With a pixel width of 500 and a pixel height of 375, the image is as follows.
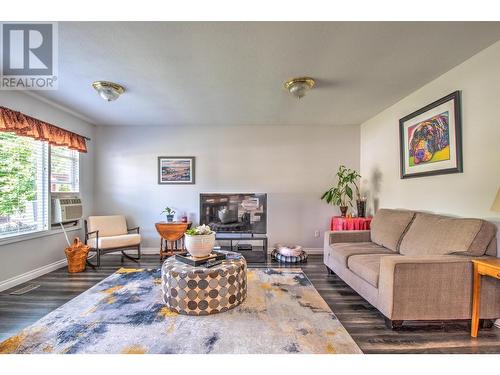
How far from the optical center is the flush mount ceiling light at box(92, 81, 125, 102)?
2.63 metres

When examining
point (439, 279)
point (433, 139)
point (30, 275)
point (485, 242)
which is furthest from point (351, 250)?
point (30, 275)

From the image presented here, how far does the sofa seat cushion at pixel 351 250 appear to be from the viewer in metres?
2.69

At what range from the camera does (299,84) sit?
2605 mm

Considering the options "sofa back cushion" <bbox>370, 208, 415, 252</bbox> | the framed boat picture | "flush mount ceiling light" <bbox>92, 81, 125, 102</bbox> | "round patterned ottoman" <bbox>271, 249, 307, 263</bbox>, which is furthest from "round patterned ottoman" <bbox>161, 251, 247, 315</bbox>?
the framed boat picture

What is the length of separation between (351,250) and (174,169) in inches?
128

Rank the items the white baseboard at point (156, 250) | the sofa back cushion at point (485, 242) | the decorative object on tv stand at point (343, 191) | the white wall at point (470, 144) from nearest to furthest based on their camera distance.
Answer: the sofa back cushion at point (485, 242)
the white wall at point (470, 144)
the decorative object on tv stand at point (343, 191)
the white baseboard at point (156, 250)

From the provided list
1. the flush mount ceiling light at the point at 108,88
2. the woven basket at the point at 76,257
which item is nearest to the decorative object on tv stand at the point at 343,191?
the flush mount ceiling light at the point at 108,88

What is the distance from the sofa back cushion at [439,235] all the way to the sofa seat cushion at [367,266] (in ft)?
1.23

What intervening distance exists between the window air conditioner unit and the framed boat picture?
131 centimetres

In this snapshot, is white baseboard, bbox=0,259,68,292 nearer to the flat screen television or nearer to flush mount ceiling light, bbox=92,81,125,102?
the flat screen television

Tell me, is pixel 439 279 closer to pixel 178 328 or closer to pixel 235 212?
pixel 178 328

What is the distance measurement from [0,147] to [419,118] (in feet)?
16.2

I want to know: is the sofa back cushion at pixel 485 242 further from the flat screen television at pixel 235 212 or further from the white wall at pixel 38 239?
the white wall at pixel 38 239
